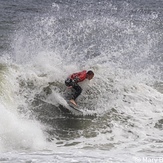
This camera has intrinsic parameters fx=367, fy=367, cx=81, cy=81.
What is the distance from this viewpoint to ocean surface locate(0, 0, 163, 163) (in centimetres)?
949

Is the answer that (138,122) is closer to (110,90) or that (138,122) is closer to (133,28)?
(110,90)

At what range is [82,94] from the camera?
12.5m

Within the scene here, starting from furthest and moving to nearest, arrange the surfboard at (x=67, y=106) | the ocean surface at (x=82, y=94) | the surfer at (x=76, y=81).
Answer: the surfboard at (x=67, y=106), the surfer at (x=76, y=81), the ocean surface at (x=82, y=94)

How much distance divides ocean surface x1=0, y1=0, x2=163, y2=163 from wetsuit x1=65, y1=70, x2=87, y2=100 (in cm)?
64

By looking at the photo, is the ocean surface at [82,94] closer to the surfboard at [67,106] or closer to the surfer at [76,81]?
the surfboard at [67,106]

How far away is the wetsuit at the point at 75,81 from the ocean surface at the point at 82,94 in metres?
0.64

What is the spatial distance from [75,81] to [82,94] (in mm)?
1165

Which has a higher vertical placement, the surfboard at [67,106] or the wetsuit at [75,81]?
the wetsuit at [75,81]

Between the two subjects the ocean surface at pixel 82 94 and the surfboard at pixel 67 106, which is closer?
the ocean surface at pixel 82 94

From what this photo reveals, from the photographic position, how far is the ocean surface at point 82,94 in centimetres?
949

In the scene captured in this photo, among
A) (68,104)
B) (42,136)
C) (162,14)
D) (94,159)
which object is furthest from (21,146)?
(162,14)

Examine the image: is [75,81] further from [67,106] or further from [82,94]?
[82,94]

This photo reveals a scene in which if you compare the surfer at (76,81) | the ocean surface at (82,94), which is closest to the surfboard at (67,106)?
the ocean surface at (82,94)

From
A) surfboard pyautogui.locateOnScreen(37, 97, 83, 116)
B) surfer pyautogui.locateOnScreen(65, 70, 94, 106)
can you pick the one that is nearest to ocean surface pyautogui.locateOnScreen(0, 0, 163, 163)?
surfboard pyautogui.locateOnScreen(37, 97, 83, 116)
